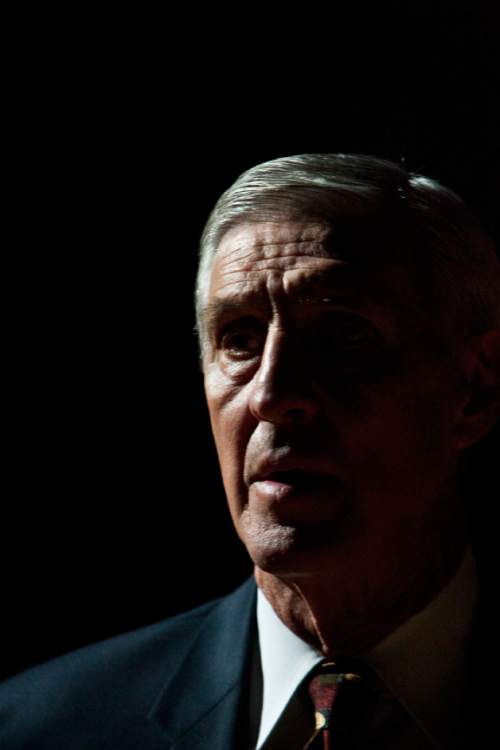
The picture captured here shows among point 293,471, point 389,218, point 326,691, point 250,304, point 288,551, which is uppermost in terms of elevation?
point 389,218

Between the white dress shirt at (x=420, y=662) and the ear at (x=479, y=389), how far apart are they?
261 millimetres

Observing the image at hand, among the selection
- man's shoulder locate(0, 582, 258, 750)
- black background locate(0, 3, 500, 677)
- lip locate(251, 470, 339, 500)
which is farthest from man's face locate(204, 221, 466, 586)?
black background locate(0, 3, 500, 677)

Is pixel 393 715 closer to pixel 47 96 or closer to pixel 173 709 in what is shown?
pixel 173 709

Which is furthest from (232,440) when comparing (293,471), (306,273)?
(306,273)

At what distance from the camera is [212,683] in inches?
75.2

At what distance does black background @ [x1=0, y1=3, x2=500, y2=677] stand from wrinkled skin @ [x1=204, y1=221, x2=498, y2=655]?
2.16 ft

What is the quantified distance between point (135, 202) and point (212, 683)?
3.87 ft

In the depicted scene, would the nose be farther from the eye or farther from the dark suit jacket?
the dark suit jacket

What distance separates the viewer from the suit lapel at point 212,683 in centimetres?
183

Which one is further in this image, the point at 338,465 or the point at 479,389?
the point at 479,389

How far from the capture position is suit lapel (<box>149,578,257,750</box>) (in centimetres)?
183

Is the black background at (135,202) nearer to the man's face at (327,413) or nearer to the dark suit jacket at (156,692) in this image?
the dark suit jacket at (156,692)

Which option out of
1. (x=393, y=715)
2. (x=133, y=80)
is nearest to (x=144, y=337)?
(x=133, y=80)

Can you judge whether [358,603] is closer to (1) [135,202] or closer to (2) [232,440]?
(2) [232,440]
